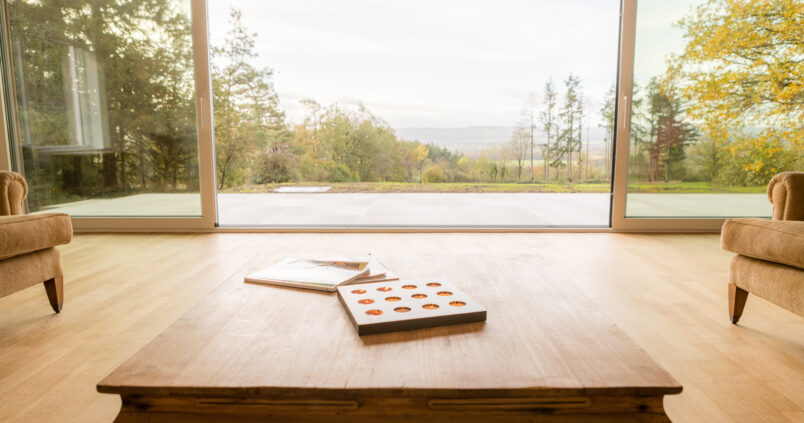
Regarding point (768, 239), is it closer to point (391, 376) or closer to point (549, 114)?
point (391, 376)

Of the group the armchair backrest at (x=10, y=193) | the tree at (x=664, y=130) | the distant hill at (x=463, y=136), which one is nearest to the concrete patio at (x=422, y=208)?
the tree at (x=664, y=130)

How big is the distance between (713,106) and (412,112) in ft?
8.72

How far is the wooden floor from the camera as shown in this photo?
4.72 feet

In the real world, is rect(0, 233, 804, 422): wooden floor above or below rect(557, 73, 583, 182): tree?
below

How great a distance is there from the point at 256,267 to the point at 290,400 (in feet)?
2.69

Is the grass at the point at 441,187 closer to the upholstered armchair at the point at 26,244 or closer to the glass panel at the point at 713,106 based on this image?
the glass panel at the point at 713,106

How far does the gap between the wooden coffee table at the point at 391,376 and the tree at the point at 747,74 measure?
339 cm

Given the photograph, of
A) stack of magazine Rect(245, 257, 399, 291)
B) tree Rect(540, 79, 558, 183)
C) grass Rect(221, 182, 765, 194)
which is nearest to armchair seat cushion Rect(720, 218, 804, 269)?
stack of magazine Rect(245, 257, 399, 291)

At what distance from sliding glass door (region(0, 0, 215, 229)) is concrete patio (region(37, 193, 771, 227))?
0.9 inches

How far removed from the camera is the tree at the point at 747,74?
359 cm

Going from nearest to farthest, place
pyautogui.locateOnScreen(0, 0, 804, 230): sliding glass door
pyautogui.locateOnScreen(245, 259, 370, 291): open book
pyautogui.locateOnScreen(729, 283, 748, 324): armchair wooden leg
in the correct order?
pyautogui.locateOnScreen(245, 259, 370, 291): open book → pyautogui.locateOnScreen(729, 283, 748, 324): armchair wooden leg → pyautogui.locateOnScreen(0, 0, 804, 230): sliding glass door

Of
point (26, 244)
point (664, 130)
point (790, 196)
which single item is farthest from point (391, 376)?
point (664, 130)

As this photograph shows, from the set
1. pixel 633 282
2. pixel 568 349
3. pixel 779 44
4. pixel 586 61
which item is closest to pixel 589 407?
pixel 568 349

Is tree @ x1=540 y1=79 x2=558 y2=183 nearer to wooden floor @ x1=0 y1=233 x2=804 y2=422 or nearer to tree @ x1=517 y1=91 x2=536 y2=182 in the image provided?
tree @ x1=517 y1=91 x2=536 y2=182
